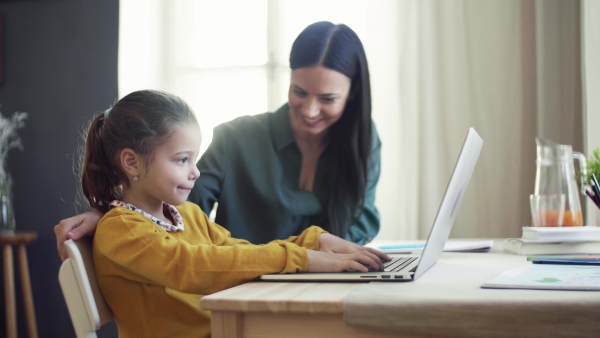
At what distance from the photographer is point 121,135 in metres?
1.21

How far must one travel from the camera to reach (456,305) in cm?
67

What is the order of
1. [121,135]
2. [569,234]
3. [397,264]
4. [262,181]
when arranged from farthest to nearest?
1. [262,181]
2. [569,234]
3. [121,135]
4. [397,264]

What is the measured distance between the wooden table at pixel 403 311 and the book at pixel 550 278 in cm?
2

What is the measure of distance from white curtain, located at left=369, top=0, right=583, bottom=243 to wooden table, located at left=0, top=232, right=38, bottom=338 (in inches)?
61.7

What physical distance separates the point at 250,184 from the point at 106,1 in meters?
1.64

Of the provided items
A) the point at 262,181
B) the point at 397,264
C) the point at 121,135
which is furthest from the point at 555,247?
the point at 262,181

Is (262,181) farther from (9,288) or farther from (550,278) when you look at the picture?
(9,288)

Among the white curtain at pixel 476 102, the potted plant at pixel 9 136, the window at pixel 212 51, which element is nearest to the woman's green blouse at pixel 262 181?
the white curtain at pixel 476 102

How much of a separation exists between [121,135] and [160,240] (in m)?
0.30

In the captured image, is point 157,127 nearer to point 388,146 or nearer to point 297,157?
point 297,157

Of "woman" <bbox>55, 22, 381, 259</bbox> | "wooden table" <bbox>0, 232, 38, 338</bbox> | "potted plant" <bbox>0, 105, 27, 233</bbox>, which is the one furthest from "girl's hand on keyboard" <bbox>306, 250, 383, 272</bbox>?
"potted plant" <bbox>0, 105, 27, 233</bbox>

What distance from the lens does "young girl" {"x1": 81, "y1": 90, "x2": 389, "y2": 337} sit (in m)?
0.96

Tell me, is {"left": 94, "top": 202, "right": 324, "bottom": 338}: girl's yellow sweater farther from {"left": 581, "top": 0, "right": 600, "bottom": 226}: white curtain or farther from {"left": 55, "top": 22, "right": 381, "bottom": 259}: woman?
{"left": 581, "top": 0, "right": 600, "bottom": 226}: white curtain

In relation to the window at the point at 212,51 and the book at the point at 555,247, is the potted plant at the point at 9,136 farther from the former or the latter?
the book at the point at 555,247
